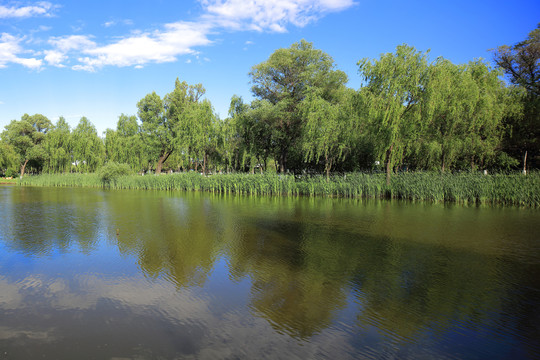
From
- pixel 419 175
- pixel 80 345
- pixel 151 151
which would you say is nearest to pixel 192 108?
pixel 151 151

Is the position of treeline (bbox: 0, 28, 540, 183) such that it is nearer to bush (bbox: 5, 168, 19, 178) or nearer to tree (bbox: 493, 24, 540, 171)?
tree (bbox: 493, 24, 540, 171)

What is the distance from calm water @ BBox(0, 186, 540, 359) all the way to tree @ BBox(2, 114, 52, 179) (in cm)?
4844

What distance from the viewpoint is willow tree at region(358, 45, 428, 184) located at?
22281 mm

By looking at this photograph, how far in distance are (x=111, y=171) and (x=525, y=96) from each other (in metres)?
42.4

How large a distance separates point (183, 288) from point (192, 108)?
3764 centimetres

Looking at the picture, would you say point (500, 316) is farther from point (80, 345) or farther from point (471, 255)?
point (80, 345)

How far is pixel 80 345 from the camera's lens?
159 inches

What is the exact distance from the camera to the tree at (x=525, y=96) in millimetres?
25031

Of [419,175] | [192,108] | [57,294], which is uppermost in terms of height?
[192,108]

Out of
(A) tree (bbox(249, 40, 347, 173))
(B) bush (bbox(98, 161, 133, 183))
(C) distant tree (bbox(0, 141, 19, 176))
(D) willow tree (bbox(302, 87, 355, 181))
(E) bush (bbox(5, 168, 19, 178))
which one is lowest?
(E) bush (bbox(5, 168, 19, 178))

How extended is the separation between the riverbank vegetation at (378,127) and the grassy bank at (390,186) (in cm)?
9

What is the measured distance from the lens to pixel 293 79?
32.8 meters

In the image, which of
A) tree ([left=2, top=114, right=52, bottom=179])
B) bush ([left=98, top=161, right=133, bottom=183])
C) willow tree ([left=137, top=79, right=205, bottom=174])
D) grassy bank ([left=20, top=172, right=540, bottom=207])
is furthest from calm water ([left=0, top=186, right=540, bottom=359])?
tree ([left=2, top=114, right=52, bottom=179])

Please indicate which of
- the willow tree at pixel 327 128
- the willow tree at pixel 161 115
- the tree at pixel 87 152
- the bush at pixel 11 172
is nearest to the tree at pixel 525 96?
the willow tree at pixel 327 128
